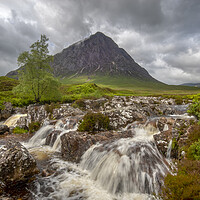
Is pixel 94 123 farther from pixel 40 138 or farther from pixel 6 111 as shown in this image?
pixel 6 111

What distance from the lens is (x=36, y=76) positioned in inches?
1216

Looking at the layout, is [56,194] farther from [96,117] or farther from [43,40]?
[43,40]

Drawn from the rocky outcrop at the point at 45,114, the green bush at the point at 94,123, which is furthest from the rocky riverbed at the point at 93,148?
the rocky outcrop at the point at 45,114

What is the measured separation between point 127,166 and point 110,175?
50.8 inches

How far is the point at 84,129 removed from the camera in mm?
14055

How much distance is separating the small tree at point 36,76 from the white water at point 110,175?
77.5 feet

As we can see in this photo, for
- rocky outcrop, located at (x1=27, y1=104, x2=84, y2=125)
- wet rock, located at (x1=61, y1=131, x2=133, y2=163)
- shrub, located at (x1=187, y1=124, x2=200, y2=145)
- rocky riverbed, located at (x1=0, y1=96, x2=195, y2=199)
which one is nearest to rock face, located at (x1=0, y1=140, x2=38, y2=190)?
rocky riverbed, located at (x1=0, y1=96, x2=195, y2=199)

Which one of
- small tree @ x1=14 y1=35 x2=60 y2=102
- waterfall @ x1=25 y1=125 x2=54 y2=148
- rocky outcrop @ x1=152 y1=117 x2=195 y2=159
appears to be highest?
small tree @ x1=14 y1=35 x2=60 y2=102

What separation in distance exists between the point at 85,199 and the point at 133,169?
3.40m

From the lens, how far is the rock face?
778 cm

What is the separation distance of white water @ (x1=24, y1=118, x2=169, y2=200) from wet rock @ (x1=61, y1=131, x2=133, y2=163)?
704mm

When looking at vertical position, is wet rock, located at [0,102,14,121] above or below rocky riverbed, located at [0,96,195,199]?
above

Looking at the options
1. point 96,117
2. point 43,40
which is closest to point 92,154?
point 96,117

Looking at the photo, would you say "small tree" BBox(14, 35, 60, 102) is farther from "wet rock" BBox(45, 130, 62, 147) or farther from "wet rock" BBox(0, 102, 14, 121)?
"wet rock" BBox(45, 130, 62, 147)
